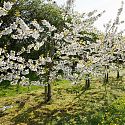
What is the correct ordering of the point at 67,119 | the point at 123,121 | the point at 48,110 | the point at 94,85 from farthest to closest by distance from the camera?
the point at 94,85
the point at 48,110
the point at 67,119
the point at 123,121

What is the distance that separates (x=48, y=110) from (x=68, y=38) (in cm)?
530

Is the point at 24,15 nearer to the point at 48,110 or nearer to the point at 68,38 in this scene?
the point at 48,110

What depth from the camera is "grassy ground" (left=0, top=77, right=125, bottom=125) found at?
13.7 meters

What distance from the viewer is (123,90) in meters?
20.3

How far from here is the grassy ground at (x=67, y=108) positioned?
1368cm

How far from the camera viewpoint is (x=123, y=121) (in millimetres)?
12656

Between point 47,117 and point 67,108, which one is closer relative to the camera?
point 47,117

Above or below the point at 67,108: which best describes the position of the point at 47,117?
below

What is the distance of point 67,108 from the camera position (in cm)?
1589

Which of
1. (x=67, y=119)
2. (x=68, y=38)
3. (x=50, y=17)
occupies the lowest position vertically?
(x=67, y=119)

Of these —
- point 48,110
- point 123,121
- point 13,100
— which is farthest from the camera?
point 13,100

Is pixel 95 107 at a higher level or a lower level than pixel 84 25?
lower

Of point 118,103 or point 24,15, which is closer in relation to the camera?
point 118,103

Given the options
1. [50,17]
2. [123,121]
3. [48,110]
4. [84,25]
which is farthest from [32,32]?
[50,17]
